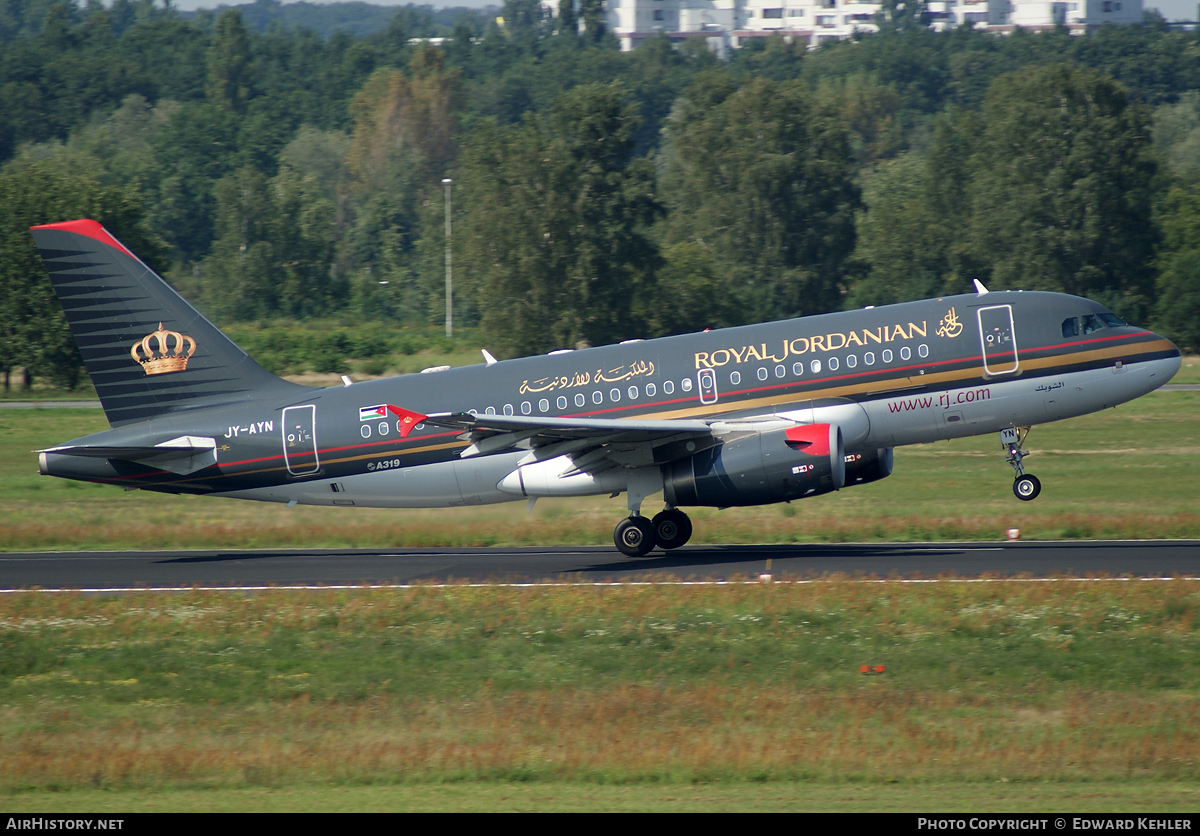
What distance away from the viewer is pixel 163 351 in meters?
29.8

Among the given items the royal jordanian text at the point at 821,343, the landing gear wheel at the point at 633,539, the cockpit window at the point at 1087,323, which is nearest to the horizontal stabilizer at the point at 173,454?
the landing gear wheel at the point at 633,539

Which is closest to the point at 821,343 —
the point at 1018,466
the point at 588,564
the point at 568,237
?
the point at 1018,466

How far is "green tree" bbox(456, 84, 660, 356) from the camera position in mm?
79938

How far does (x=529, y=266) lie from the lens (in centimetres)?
7950

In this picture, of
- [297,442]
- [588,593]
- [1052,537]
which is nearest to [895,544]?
[1052,537]

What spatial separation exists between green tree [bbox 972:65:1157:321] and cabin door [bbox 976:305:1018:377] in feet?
197

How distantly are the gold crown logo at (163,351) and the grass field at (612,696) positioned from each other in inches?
277

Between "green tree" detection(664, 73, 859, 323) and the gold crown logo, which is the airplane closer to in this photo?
the gold crown logo

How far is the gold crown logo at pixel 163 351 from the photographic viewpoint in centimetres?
2969

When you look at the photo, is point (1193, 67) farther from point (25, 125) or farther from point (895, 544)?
point (895, 544)

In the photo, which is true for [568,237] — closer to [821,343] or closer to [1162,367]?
[821,343]

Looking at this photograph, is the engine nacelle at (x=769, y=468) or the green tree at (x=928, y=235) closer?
the engine nacelle at (x=769, y=468)

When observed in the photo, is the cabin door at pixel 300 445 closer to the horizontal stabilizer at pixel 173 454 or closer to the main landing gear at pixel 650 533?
the horizontal stabilizer at pixel 173 454

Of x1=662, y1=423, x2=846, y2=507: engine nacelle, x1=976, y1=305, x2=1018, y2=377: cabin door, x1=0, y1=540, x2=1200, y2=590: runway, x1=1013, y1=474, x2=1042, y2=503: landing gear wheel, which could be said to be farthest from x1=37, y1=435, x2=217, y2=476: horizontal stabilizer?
x1=1013, y1=474, x2=1042, y2=503: landing gear wheel
